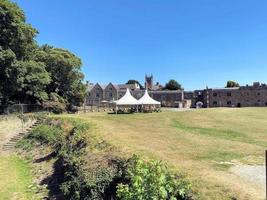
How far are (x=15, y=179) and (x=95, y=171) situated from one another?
673 cm

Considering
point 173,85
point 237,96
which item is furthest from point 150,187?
point 173,85

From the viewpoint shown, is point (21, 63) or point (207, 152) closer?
point (207, 152)

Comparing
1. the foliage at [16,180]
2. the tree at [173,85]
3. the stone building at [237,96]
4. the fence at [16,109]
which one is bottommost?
the foliage at [16,180]

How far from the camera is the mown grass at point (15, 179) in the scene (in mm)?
15056

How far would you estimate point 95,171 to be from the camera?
A: 13.1m

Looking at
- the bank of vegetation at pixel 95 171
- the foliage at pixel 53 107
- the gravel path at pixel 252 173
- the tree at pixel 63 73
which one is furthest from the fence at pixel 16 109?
the gravel path at pixel 252 173

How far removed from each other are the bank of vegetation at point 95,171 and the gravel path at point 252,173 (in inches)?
85.9

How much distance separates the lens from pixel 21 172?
19.1 m

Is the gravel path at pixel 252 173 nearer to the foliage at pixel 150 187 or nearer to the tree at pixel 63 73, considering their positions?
the foliage at pixel 150 187

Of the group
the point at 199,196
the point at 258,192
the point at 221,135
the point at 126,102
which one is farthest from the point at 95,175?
the point at 126,102

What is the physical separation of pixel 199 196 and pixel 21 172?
519 inches

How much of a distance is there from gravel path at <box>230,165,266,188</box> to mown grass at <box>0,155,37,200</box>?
915cm

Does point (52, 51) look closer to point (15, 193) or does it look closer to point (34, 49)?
point (34, 49)

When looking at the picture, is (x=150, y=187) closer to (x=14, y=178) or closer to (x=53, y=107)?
(x=14, y=178)
